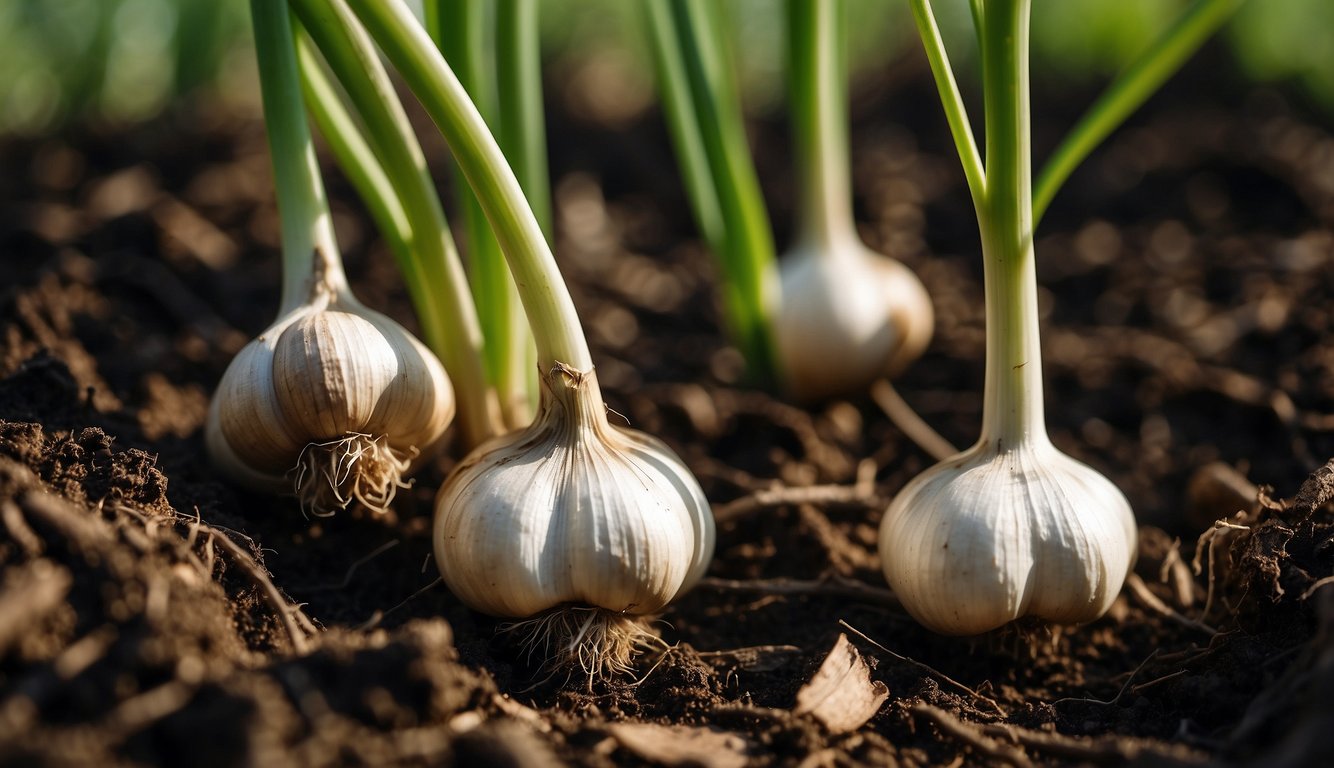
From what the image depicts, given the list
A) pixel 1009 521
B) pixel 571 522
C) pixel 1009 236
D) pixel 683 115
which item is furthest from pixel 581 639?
pixel 683 115

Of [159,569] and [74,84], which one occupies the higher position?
[74,84]

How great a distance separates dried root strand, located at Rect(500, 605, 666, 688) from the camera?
1.15 metres

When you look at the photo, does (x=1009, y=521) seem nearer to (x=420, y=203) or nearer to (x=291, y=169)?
(x=420, y=203)

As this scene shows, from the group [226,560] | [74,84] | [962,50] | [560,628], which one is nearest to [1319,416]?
[560,628]

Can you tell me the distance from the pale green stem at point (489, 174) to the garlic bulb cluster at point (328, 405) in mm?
166

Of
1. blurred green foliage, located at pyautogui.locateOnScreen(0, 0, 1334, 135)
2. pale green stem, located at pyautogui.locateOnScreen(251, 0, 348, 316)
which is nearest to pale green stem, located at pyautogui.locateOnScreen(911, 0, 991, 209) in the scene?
pale green stem, located at pyautogui.locateOnScreen(251, 0, 348, 316)

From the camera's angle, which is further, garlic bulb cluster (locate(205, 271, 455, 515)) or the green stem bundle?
the green stem bundle

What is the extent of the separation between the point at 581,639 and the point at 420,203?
22.8 inches

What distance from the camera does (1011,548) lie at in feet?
3.67

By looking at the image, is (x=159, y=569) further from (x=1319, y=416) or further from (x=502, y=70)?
(x=1319, y=416)

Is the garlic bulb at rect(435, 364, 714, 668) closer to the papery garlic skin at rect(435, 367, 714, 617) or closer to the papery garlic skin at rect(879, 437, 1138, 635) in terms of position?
the papery garlic skin at rect(435, 367, 714, 617)

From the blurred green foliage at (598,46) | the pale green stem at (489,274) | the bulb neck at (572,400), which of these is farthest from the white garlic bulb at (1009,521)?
the blurred green foliage at (598,46)

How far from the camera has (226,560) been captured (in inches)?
43.4

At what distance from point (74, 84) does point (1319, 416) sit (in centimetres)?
285
